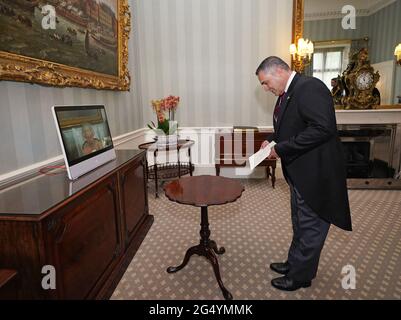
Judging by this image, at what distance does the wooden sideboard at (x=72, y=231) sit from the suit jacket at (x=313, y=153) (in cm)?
131

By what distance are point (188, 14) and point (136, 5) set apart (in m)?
0.86

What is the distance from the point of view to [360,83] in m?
4.27

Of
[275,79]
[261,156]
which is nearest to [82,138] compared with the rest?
[261,156]

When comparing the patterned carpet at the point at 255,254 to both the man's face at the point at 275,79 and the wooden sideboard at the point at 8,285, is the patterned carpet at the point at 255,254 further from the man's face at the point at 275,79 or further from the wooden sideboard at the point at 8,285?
the man's face at the point at 275,79

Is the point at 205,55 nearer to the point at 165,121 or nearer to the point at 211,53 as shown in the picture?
the point at 211,53

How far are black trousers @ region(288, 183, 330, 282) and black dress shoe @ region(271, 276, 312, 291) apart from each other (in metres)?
0.05

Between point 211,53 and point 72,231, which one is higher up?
point 211,53

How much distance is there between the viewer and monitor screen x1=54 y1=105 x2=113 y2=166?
1.81 metres

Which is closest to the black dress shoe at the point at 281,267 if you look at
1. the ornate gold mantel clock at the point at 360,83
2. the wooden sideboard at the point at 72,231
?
the wooden sideboard at the point at 72,231

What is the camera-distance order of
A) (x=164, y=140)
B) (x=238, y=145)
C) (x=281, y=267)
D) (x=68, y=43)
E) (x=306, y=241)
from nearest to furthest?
(x=306, y=241) → (x=281, y=267) → (x=68, y=43) → (x=164, y=140) → (x=238, y=145)

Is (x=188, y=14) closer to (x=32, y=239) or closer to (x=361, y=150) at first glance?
(x=361, y=150)

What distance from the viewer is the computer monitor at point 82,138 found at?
5.88 ft

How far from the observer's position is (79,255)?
1.63m

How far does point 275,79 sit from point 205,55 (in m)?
2.95
